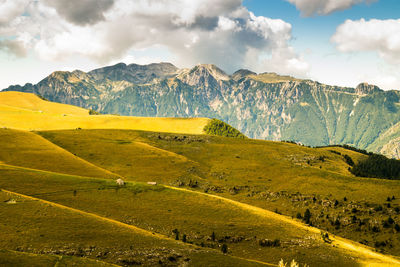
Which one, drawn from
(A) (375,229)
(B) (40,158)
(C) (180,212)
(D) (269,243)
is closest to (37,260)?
(C) (180,212)

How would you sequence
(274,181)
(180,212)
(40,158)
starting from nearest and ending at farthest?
(180,212) → (40,158) → (274,181)

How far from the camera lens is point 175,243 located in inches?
2101

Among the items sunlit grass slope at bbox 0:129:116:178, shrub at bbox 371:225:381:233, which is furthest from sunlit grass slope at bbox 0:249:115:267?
shrub at bbox 371:225:381:233

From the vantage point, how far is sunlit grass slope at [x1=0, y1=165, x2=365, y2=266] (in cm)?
6138

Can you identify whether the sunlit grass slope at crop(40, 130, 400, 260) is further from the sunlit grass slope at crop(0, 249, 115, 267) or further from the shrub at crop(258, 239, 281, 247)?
the sunlit grass slope at crop(0, 249, 115, 267)

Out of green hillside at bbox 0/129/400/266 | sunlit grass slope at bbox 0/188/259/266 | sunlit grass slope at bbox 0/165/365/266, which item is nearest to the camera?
sunlit grass slope at bbox 0/188/259/266

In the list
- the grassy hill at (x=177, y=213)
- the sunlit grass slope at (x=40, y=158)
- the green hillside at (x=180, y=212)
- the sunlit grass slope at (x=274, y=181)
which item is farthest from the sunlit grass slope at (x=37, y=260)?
the sunlit grass slope at (x=274, y=181)

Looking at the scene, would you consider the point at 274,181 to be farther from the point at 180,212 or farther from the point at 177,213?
the point at 177,213

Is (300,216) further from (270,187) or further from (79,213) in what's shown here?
(79,213)

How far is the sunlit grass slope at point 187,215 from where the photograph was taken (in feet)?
201

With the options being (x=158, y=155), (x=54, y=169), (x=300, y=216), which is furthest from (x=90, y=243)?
(x=158, y=155)

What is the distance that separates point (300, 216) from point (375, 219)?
24.1m

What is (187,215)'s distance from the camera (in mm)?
71375

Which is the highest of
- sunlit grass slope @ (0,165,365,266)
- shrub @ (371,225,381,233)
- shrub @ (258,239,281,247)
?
sunlit grass slope @ (0,165,365,266)
